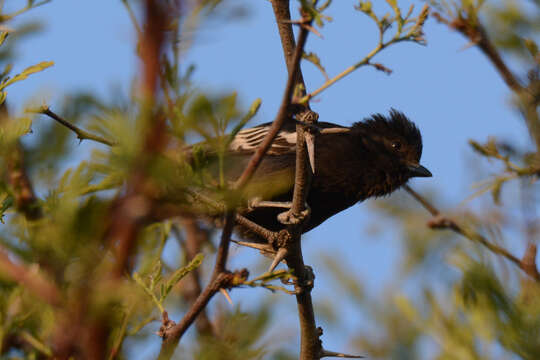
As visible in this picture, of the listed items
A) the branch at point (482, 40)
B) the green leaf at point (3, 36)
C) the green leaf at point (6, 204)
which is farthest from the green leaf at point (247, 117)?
the branch at point (482, 40)

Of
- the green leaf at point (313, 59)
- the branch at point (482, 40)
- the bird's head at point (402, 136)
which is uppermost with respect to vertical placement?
the bird's head at point (402, 136)

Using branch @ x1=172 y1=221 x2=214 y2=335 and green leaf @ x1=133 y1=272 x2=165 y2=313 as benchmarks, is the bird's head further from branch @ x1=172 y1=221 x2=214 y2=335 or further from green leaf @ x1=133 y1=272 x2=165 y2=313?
green leaf @ x1=133 y1=272 x2=165 y2=313

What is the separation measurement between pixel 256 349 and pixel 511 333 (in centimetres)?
92

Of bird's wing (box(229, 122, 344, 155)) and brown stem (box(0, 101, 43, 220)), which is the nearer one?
brown stem (box(0, 101, 43, 220))

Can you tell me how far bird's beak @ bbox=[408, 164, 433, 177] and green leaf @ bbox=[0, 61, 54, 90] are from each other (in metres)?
4.05

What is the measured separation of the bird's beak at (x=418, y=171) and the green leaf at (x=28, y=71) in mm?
4053

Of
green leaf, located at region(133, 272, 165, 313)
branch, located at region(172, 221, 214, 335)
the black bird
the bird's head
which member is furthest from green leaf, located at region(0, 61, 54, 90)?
the bird's head

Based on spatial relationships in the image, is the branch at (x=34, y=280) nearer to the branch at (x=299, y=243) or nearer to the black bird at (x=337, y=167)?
the branch at (x=299, y=243)

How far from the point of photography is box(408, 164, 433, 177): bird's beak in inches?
240

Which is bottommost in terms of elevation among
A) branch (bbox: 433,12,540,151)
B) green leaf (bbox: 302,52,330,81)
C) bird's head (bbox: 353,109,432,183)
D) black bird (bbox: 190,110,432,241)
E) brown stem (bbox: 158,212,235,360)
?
brown stem (bbox: 158,212,235,360)

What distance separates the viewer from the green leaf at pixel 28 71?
262 cm

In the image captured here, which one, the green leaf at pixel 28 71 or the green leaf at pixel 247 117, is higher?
the green leaf at pixel 28 71

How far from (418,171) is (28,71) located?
4.16 meters

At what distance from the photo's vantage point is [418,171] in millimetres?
6137
